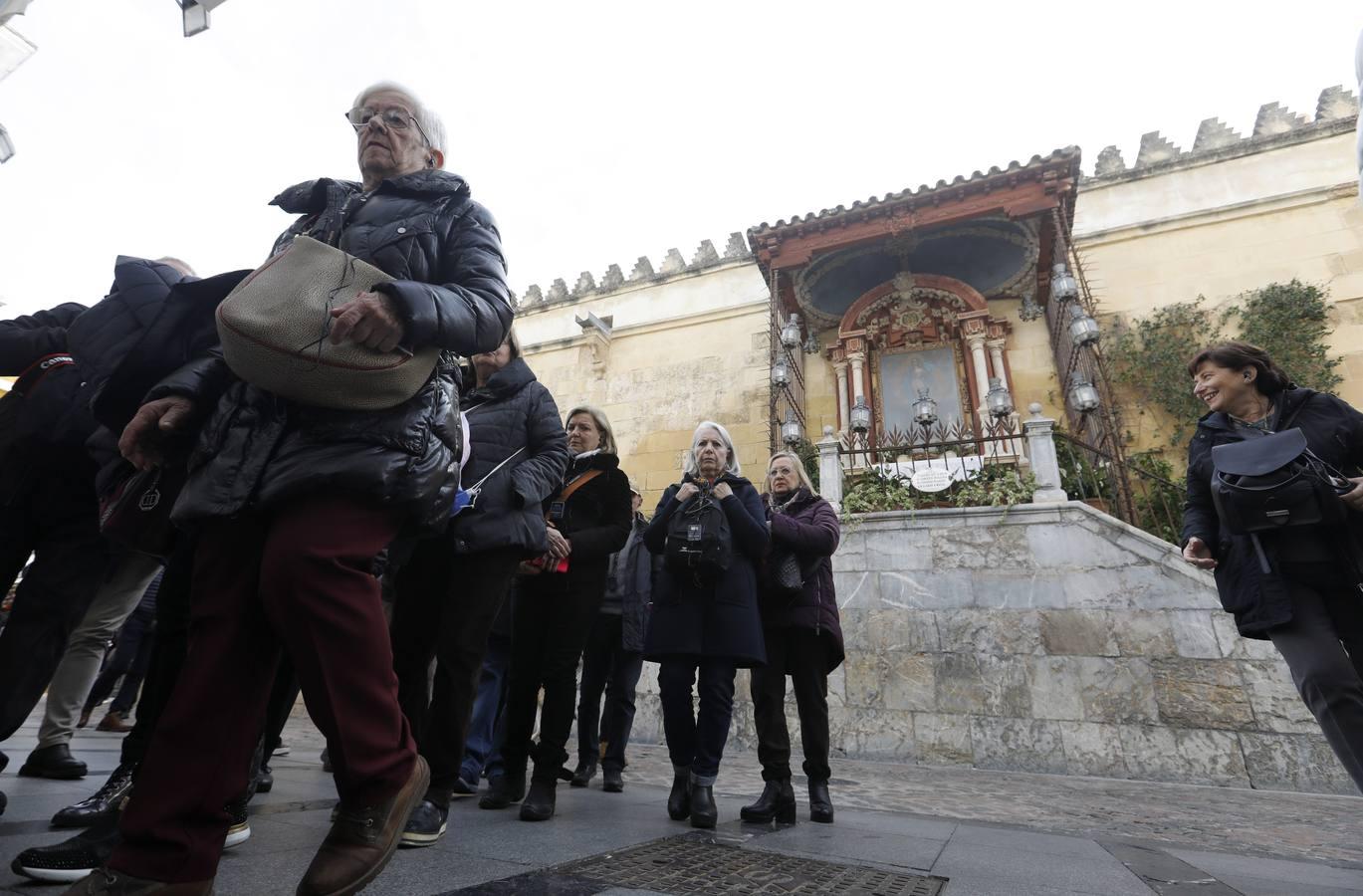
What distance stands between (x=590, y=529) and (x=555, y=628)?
47cm

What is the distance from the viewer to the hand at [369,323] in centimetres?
128

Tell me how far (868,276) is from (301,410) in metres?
11.6

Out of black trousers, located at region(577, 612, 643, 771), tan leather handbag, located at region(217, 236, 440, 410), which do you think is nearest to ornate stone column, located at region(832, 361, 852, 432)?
black trousers, located at region(577, 612, 643, 771)

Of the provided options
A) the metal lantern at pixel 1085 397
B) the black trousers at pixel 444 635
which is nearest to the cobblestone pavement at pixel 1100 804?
the black trousers at pixel 444 635

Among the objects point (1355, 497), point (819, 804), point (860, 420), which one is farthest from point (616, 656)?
point (860, 420)

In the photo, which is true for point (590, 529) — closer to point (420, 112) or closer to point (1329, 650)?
point (420, 112)

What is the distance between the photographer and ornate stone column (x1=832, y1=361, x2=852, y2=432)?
11.6 metres

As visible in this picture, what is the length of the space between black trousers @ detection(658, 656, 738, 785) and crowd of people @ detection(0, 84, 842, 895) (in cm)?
1

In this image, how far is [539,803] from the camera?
7.99 feet

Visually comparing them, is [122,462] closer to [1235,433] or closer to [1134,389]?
[1235,433]

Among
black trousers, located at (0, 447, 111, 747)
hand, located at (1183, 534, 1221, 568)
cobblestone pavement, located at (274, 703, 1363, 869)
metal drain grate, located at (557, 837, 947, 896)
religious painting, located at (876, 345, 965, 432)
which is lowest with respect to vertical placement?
cobblestone pavement, located at (274, 703, 1363, 869)

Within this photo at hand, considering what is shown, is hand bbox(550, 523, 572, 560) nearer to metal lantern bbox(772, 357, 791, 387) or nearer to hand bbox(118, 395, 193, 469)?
hand bbox(118, 395, 193, 469)

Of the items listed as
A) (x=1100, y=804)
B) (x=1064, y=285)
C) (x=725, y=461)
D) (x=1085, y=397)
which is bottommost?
(x=1100, y=804)

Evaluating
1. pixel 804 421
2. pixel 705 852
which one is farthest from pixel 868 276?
pixel 705 852
